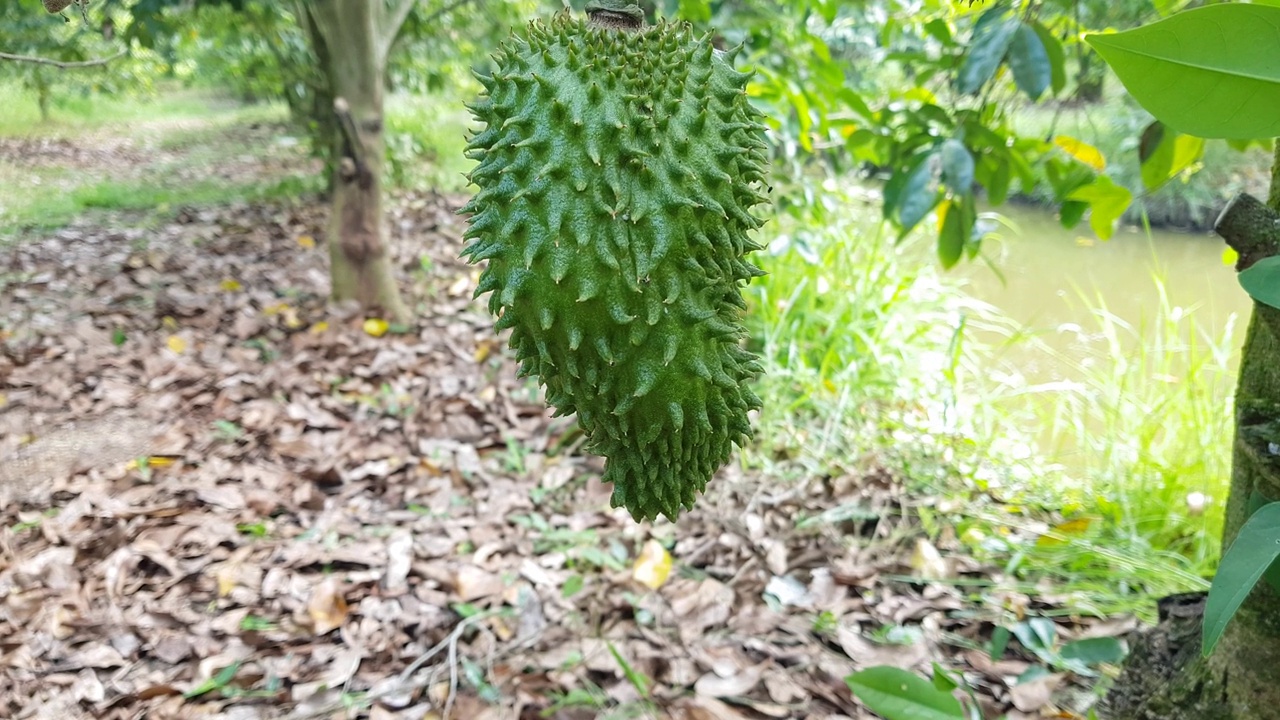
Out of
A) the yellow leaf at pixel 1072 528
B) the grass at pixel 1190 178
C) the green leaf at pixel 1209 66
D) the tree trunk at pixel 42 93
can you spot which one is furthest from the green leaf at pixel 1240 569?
the grass at pixel 1190 178

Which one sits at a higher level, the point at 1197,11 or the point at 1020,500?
the point at 1197,11

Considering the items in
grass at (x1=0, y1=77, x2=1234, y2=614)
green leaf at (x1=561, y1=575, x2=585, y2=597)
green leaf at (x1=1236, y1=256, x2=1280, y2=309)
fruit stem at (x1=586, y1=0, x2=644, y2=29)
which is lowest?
green leaf at (x1=561, y1=575, x2=585, y2=597)

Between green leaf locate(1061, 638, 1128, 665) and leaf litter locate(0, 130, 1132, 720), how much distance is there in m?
0.24

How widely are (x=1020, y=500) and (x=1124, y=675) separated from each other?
5.00ft

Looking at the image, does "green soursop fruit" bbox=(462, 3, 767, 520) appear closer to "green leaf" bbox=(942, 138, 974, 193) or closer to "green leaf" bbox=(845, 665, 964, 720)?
"green leaf" bbox=(845, 665, 964, 720)

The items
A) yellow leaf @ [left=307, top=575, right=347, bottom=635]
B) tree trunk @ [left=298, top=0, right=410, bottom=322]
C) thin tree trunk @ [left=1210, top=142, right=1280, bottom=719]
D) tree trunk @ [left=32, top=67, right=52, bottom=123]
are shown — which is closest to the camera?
thin tree trunk @ [left=1210, top=142, right=1280, bottom=719]

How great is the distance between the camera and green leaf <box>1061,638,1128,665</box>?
5.49ft

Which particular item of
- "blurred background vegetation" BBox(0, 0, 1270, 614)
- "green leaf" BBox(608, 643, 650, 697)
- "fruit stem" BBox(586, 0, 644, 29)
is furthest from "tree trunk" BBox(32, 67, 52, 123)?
"fruit stem" BBox(586, 0, 644, 29)

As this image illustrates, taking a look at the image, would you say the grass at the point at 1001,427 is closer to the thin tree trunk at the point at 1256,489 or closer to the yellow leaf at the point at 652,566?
the yellow leaf at the point at 652,566

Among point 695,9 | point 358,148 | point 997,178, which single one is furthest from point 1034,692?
point 358,148

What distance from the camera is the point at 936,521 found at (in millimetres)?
2697

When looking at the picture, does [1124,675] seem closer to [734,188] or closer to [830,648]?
[830,648]

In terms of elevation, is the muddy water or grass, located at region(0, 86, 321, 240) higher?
grass, located at region(0, 86, 321, 240)

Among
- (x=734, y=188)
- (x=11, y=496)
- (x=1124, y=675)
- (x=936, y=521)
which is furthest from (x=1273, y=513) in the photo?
(x=11, y=496)
